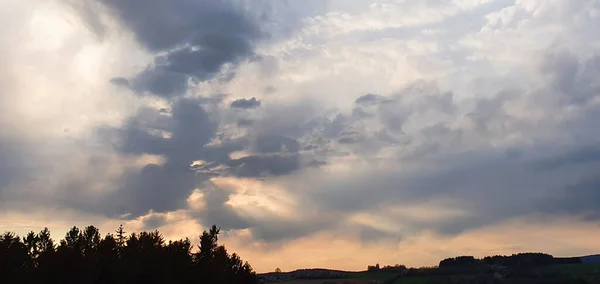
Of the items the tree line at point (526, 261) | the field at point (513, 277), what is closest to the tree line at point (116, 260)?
the field at point (513, 277)

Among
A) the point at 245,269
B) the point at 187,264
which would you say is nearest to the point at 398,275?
the point at 245,269

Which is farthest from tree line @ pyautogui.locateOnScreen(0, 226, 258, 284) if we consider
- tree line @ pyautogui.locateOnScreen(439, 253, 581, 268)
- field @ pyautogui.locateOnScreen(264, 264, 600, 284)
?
tree line @ pyautogui.locateOnScreen(439, 253, 581, 268)

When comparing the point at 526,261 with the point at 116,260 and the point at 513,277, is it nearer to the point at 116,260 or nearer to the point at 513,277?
the point at 513,277

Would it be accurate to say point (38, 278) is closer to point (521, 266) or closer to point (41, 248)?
point (41, 248)

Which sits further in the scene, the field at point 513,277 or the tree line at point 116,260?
the field at point 513,277

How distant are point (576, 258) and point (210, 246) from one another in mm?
136566

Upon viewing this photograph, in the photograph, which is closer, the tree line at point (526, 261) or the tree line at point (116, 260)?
the tree line at point (116, 260)

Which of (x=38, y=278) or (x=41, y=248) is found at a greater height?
(x=41, y=248)

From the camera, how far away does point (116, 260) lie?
2904 inches

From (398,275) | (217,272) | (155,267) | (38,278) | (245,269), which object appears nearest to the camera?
(38,278)

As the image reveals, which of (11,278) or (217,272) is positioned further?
(217,272)

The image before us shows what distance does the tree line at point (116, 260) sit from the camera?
6812cm

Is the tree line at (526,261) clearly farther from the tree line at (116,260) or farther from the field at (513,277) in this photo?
the tree line at (116,260)

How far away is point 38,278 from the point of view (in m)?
66.7
